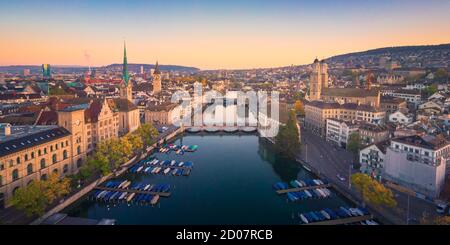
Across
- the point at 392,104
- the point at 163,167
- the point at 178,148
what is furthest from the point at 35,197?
the point at 392,104

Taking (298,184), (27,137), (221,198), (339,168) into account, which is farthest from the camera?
(339,168)

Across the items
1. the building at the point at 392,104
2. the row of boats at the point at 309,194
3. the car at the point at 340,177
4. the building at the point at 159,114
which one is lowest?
the row of boats at the point at 309,194

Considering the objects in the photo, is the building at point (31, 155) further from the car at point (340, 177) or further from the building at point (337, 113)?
the building at point (337, 113)

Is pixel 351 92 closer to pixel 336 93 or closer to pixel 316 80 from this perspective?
pixel 336 93

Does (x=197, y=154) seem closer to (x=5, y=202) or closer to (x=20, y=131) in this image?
(x=20, y=131)

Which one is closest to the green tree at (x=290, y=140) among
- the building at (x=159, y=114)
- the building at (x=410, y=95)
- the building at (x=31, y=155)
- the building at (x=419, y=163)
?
the building at (x=419, y=163)

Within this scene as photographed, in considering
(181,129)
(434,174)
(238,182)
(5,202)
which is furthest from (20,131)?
(434,174)
